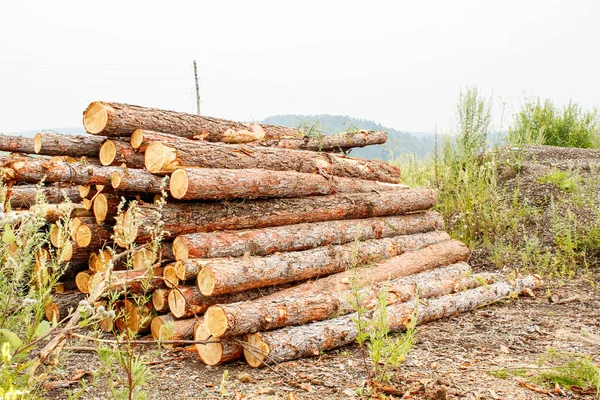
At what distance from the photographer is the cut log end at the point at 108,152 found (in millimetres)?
4566

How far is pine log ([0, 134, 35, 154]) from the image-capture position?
5.62 meters

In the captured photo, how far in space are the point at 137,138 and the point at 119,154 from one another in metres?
0.21

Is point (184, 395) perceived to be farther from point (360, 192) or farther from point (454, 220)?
point (454, 220)

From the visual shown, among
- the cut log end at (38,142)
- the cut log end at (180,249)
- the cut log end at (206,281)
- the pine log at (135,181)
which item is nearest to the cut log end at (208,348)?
the cut log end at (206,281)

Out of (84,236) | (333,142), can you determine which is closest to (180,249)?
(84,236)

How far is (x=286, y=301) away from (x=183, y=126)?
230cm

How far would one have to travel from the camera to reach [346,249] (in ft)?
16.5

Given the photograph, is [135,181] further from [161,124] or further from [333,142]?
[333,142]

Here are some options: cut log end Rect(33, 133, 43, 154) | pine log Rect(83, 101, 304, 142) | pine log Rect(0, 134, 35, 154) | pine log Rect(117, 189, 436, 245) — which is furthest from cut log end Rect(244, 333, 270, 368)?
pine log Rect(0, 134, 35, 154)

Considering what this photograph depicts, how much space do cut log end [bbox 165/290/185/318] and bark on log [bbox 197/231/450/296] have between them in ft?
0.78

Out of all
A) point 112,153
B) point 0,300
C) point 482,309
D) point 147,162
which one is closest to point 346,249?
point 482,309

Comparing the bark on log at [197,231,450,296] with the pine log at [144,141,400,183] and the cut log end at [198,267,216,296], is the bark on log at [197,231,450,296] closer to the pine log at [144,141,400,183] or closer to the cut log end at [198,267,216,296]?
the cut log end at [198,267,216,296]

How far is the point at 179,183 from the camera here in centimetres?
418

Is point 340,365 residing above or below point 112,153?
below
